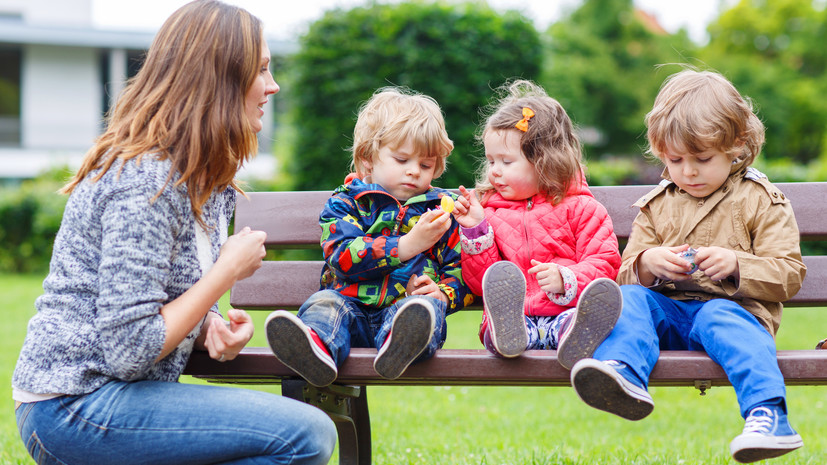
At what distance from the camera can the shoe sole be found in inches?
A: 76.7

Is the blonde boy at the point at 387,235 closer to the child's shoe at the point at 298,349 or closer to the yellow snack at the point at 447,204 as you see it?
the yellow snack at the point at 447,204

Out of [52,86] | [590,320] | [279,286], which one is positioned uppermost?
[590,320]

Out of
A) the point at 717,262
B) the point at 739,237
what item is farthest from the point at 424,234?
the point at 739,237

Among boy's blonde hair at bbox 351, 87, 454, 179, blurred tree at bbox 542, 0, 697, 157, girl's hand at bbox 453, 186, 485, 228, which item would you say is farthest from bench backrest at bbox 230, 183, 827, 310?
blurred tree at bbox 542, 0, 697, 157

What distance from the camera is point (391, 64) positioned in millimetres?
8102

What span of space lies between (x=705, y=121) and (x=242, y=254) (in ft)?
5.03

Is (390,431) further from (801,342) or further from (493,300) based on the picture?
(801,342)

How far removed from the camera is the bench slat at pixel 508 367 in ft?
7.29

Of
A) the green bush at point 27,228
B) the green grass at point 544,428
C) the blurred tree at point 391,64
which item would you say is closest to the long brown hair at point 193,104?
the green grass at point 544,428

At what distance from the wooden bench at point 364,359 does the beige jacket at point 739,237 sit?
23 cm

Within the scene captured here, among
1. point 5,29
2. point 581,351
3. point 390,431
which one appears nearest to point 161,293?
point 581,351

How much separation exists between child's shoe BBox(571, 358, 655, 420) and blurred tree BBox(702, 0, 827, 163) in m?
32.1

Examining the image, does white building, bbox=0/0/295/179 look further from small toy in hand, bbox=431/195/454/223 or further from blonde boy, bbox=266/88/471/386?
small toy in hand, bbox=431/195/454/223

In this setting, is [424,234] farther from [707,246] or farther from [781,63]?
[781,63]
